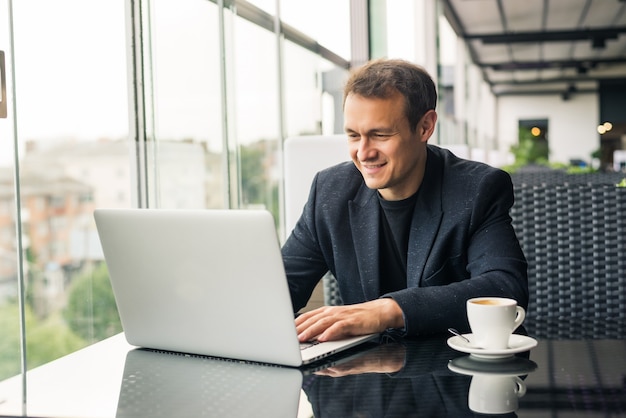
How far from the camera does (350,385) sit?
3.21 feet

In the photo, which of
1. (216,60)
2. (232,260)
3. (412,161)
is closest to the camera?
(232,260)

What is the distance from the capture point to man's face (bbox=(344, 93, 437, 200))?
1591 millimetres

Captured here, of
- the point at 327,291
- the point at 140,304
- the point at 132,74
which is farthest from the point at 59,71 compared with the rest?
the point at 140,304

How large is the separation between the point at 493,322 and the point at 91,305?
2158 mm

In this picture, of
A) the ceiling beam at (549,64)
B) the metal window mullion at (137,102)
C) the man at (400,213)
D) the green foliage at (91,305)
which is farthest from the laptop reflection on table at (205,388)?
the ceiling beam at (549,64)

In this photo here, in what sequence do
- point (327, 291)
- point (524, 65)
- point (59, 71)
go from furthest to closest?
point (524, 65)
point (59, 71)
point (327, 291)

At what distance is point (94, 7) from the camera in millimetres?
2916

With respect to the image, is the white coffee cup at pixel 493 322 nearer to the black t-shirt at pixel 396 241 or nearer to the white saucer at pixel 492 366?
the white saucer at pixel 492 366

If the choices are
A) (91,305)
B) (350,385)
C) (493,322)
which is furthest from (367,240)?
(91,305)

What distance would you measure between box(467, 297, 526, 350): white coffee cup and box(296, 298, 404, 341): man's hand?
0.19 meters

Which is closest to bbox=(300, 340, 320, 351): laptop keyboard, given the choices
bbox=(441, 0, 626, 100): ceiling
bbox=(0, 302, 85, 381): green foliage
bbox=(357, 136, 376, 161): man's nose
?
bbox=(357, 136, 376, 161): man's nose

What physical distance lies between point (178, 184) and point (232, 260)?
7.27 feet

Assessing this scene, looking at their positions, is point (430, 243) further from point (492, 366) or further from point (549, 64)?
point (549, 64)

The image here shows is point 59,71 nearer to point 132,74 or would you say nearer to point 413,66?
point 132,74
